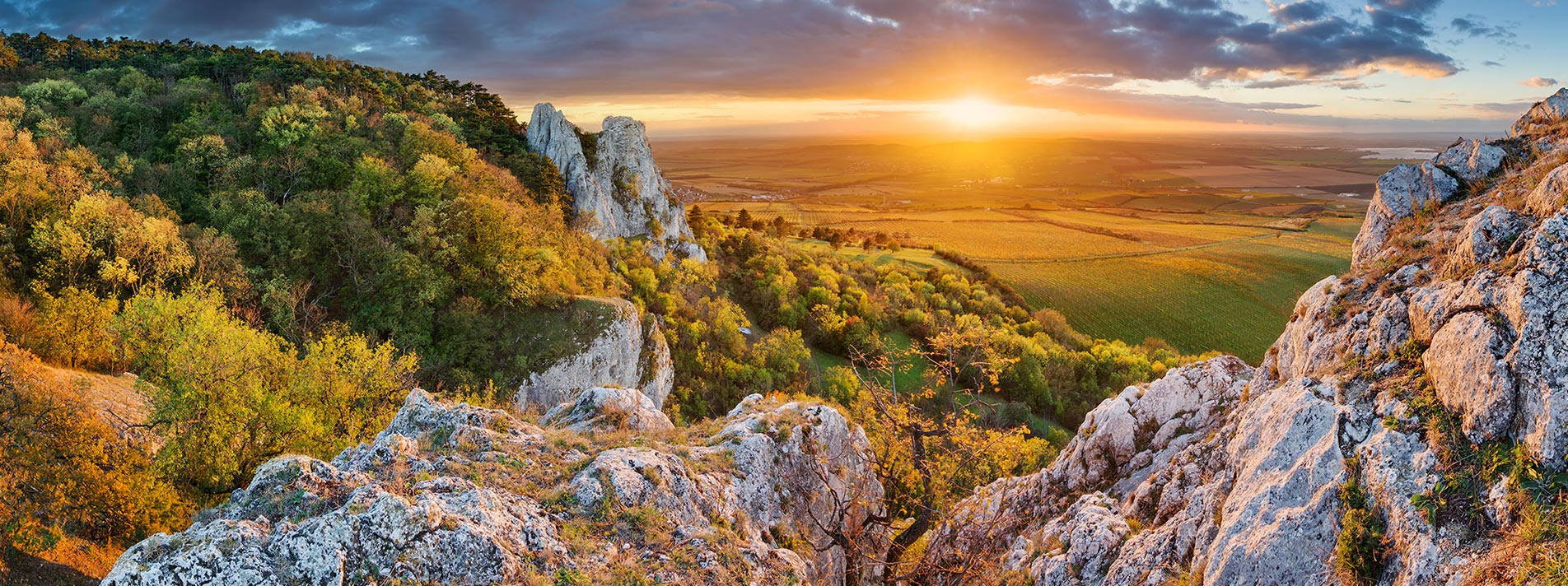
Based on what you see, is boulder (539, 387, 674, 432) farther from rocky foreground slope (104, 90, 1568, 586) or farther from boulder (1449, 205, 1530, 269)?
boulder (1449, 205, 1530, 269)

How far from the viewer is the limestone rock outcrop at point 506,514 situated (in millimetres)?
10891

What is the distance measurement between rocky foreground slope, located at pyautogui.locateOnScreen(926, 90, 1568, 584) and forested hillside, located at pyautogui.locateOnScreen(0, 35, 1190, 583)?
5.05 m

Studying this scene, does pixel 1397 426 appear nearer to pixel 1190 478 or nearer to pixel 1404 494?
pixel 1404 494

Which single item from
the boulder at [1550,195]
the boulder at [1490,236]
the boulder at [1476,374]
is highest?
the boulder at [1550,195]

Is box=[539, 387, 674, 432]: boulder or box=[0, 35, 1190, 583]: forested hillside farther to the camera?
box=[539, 387, 674, 432]: boulder

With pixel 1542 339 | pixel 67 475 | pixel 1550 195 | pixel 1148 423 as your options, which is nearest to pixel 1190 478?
pixel 1148 423

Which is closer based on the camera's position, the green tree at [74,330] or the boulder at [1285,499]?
the boulder at [1285,499]

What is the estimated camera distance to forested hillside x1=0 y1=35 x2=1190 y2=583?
21766 millimetres

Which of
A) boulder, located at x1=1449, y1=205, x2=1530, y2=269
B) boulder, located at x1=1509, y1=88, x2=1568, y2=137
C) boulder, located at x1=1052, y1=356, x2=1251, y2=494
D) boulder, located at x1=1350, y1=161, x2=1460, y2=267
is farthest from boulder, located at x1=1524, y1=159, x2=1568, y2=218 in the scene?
boulder, located at x1=1052, y1=356, x2=1251, y2=494

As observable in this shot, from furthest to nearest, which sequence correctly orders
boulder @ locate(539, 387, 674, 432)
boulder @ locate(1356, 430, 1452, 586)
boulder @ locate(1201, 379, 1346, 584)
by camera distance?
1. boulder @ locate(539, 387, 674, 432)
2. boulder @ locate(1201, 379, 1346, 584)
3. boulder @ locate(1356, 430, 1452, 586)

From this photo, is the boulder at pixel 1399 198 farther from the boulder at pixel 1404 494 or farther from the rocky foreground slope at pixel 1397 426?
the boulder at pixel 1404 494

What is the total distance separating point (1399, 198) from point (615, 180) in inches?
2558

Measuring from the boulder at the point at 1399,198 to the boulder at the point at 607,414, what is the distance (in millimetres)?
21636

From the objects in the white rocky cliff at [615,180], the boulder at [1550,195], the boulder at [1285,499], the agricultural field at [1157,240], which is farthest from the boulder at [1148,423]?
the agricultural field at [1157,240]
